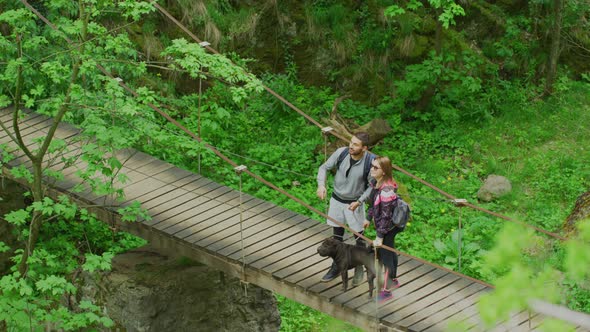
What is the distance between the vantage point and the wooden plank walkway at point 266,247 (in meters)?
6.65

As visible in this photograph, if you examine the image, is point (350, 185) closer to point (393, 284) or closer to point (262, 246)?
point (393, 284)

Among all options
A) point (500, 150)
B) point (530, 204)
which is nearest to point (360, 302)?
point (530, 204)

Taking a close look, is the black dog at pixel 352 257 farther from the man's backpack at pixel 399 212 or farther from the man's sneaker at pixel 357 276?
the man's backpack at pixel 399 212

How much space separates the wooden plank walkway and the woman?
1.00ft

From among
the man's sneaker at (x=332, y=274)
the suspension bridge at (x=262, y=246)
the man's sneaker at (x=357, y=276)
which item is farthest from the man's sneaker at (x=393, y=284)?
the man's sneaker at (x=332, y=274)

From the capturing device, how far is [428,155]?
1107 centimetres

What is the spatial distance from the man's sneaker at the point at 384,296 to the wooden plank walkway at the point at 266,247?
0.05 metres

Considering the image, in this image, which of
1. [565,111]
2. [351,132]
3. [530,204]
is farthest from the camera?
[565,111]

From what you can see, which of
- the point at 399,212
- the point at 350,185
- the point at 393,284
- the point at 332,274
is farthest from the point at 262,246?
the point at 399,212

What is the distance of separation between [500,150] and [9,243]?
601 cm

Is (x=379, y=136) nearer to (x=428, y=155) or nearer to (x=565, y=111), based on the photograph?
(x=428, y=155)

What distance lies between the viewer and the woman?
6461 mm

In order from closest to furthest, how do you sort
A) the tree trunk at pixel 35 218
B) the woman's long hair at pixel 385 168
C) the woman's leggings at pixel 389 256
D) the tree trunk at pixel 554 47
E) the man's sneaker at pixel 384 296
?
1. the woman's long hair at pixel 385 168
2. the woman's leggings at pixel 389 256
3. the man's sneaker at pixel 384 296
4. the tree trunk at pixel 35 218
5. the tree trunk at pixel 554 47

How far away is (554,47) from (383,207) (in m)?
6.48
